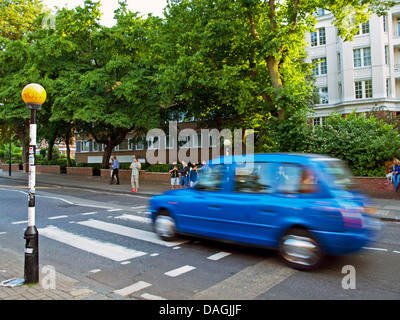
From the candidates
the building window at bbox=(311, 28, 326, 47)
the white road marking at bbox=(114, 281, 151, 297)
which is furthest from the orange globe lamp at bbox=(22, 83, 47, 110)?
the building window at bbox=(311, 28, 326, 47)

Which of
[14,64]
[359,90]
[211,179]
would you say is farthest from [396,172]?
[14,64]

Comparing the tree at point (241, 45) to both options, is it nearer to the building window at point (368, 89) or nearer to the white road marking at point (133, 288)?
the white road marking at point (133, 288)

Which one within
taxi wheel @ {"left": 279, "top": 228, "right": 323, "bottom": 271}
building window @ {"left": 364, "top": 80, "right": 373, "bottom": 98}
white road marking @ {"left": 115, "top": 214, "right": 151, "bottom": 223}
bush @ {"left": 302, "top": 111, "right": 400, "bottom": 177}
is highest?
building window @ {"left": 364, "top": 80, "right": 373, "bottom": 98}

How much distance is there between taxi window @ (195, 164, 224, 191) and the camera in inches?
244

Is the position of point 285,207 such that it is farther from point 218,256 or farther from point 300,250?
point 218,256

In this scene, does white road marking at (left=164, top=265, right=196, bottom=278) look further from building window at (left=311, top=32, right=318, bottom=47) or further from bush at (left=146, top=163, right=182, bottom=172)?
building window at (left=311, top=32, right=318, bottom=47)

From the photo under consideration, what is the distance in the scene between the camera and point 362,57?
109 feet

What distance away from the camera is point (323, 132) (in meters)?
16.1

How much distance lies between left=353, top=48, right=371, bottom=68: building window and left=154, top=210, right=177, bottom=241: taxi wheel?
111 feet

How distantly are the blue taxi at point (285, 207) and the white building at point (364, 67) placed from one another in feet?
95.8

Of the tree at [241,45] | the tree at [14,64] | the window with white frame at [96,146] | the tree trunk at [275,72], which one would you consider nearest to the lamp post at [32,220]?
the tree at [241,45]

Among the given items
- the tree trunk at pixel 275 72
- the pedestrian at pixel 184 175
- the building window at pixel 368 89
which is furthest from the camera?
the building window at pixel 368 89

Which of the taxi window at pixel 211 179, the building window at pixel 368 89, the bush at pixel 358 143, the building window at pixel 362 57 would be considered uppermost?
the building window at pixel 362 57

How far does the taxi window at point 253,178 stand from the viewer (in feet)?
18.1
